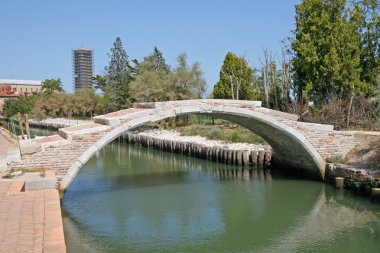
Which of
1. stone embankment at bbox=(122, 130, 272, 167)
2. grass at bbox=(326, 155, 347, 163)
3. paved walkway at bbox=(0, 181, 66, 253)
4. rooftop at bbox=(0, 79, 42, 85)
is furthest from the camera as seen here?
rooftop at bbox=(0, 79, 42, 85)

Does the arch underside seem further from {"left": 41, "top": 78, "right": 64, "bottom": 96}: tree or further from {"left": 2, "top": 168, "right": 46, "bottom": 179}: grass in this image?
{"left": 41, "top": 78, "right": 64, "bottom": 96}: tree

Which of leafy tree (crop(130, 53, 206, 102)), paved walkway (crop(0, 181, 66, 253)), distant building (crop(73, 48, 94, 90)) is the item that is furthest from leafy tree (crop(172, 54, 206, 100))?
distant building (crop(73, 48, 94, 90))

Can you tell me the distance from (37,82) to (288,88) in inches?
4209

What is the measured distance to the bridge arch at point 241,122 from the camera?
12.6 meters

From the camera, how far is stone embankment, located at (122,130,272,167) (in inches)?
747

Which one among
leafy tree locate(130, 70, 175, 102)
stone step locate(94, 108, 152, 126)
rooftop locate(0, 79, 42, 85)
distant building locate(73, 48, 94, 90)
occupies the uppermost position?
distant building locate(73, 48, 94, 90)

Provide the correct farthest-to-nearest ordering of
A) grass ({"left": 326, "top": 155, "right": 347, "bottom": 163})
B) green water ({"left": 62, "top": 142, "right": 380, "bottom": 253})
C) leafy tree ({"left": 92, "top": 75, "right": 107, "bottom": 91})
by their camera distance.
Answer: leafy tree ({"left": 92, "top": 75, "right": 107, "bottom": 91}), grass ({"left": 326, "top": 155, "right": 347, "bottom": 163}), green water ({"left": 62, "top": 142, "right": 380, "bottom": 253})

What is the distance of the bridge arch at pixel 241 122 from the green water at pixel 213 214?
0.86m

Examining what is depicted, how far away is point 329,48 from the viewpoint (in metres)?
21.8

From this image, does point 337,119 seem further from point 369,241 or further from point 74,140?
point 74,140

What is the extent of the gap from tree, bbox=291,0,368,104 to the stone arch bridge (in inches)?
256

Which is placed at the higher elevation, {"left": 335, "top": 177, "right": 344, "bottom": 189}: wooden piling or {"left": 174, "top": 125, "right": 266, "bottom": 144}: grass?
{"left": 174, "top": 125, "right": 266, "bottom": 144}: grass

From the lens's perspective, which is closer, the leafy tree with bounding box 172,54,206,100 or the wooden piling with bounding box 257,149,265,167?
the wooden piling with bounding box 257,149,265,167

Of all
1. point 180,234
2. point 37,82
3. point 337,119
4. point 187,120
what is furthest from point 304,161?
point 37,82
